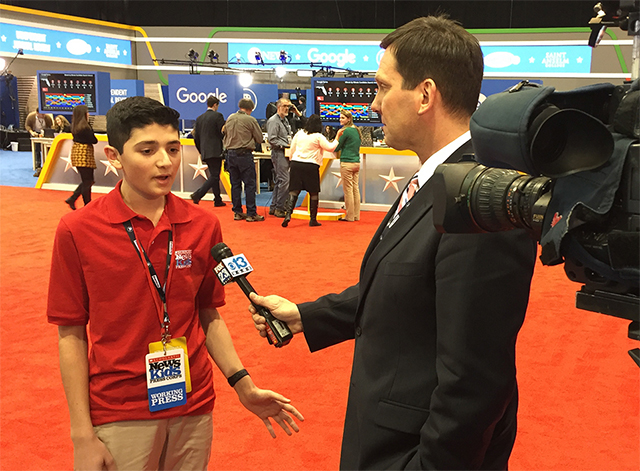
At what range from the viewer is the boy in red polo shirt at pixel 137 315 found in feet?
4.90

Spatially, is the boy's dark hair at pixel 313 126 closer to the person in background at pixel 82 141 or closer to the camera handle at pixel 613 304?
the person in background at pixel 82 141

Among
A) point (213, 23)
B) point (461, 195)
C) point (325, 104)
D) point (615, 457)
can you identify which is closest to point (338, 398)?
point (615, 457)

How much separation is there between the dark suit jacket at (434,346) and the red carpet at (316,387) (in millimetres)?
1532

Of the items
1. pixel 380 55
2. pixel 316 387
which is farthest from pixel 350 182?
pixel 380 55

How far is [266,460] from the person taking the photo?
265 centimetres

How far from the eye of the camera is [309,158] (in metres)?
8.09

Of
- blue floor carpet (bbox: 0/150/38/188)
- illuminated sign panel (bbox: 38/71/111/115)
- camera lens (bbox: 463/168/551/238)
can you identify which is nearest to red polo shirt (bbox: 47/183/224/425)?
camera lens (bbox: 463/168/551/238)

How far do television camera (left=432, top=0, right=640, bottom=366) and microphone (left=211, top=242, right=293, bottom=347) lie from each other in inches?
31.2

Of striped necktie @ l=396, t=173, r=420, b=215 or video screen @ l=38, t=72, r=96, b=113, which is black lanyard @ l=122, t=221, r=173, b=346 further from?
video screen @ l=38, t=72, r=96, b=113

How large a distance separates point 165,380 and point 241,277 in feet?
1.06

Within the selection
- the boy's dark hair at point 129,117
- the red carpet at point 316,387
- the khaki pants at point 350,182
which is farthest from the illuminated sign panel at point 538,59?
the boy's dark hair at point 129,117

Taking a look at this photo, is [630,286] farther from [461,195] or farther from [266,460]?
[266,460]

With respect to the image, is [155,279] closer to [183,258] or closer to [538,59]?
[183,258]

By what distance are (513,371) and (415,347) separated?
0.18 m
